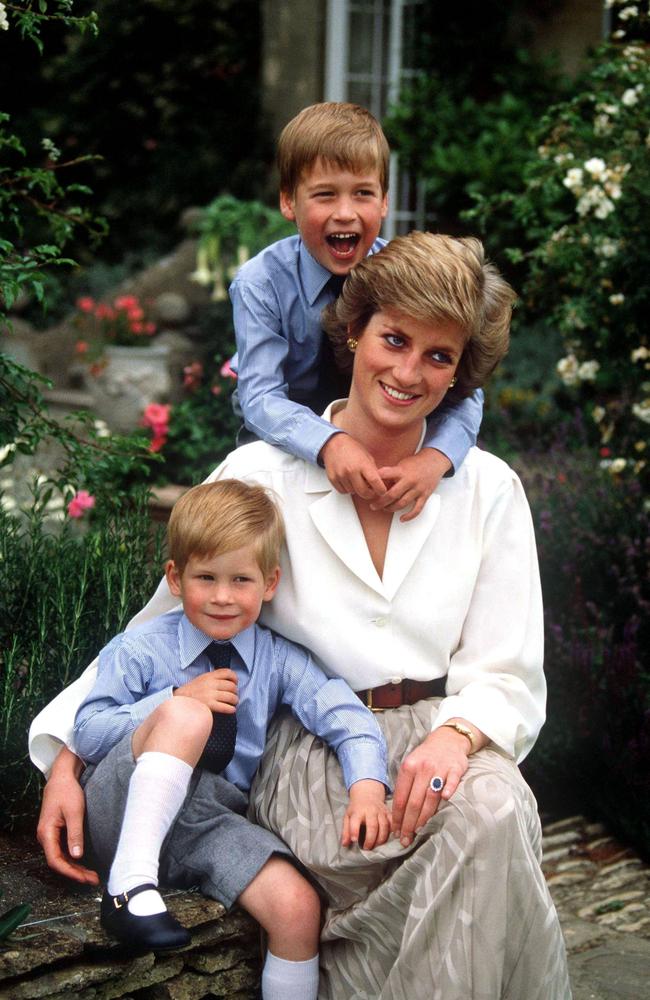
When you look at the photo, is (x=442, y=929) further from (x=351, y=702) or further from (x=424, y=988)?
(x=351, y=702)

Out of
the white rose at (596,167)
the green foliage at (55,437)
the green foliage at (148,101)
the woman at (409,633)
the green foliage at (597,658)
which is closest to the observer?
the woman at (409,633)

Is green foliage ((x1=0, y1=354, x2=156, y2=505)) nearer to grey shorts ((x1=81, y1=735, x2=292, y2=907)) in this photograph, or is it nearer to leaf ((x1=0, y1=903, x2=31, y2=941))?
grey shorts ((x1=81, y1=735, x2=292, y2=907))

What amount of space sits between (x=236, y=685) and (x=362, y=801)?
351 mm

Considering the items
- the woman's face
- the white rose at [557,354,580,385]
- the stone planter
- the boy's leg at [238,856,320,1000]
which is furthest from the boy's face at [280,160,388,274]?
the stone planter

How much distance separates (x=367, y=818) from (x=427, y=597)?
50 centimetres

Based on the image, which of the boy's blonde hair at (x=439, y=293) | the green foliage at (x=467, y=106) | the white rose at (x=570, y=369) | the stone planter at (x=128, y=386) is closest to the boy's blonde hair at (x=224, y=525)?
the boy's blonde hair at (x=439, y=293)

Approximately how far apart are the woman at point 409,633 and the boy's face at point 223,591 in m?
0.15

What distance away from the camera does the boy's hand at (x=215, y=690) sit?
2459 mm

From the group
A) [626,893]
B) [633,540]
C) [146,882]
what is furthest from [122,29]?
[146,882]

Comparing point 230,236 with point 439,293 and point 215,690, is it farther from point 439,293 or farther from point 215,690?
point 215,690

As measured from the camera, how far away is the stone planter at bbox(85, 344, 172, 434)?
23.5 feet

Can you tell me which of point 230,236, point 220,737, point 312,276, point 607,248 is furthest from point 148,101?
point 220,737

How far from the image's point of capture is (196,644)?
2.61 m

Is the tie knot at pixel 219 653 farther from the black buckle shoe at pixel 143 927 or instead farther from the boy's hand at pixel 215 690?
the black buckle shoe at pixel 143 927
